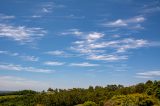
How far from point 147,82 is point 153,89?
3587cm

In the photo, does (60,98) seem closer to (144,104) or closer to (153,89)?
(153,89)

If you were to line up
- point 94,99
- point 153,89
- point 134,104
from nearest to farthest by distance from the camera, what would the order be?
1. point 134,104
2. point 153,89
3. point 94,99

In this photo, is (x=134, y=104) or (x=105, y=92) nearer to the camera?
(x=134, y=104)

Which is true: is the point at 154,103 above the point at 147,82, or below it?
below

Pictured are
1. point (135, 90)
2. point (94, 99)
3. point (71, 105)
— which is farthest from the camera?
point (71, 105)

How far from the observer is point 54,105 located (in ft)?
635

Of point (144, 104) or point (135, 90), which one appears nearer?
point (144, 104)

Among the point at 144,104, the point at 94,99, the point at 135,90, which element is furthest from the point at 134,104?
the point at 94,99

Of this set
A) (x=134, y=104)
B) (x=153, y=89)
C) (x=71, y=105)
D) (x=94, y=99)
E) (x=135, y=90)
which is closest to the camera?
(x=134, y=104)

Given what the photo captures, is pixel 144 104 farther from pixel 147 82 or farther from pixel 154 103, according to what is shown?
pixel 147 82

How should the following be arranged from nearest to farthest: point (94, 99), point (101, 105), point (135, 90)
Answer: point (101, 105), point (135, 90), point (94, 99)

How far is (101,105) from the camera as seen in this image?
144m

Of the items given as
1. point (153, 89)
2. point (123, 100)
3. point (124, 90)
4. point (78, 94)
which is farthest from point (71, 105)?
point (123, 100)

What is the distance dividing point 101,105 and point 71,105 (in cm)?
4720
